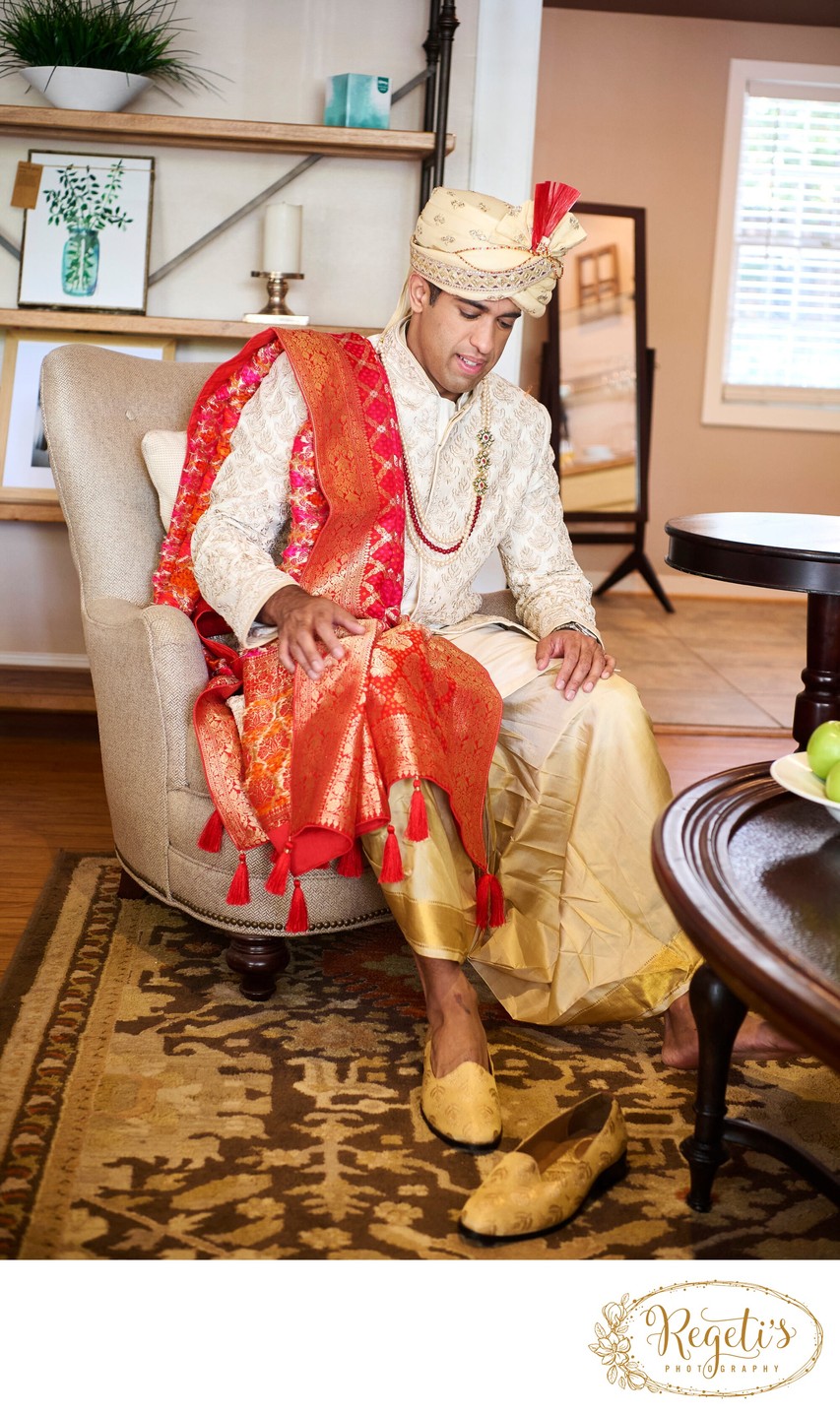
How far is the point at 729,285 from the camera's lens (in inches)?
252

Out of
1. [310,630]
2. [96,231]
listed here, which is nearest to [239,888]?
[310,630]

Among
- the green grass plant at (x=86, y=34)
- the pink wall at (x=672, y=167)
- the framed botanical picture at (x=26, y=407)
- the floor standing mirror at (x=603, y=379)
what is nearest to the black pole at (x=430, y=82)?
the green grass plant at (x=86, y=34)

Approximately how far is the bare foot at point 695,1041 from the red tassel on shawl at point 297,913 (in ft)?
1.75

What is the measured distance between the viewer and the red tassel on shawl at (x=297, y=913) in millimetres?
1868

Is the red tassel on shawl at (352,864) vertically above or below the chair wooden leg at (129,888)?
above

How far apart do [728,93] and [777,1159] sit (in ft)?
18.9

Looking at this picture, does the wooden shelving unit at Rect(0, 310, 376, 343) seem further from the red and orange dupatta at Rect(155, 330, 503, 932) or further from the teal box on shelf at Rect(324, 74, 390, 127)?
the red and orange dupatta at Rect(155, 330, 503, 932)

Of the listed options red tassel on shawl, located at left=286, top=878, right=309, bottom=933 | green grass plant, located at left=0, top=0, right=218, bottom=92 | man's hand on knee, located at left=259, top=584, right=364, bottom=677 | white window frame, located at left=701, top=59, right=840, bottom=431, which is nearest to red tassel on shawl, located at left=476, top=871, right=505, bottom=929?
red tassel on shawl, located at left=286, top=878, right=309, bottom=933

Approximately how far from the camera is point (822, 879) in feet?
4.06

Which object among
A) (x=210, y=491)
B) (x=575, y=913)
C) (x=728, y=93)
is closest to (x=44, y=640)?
(x=210, y=491)

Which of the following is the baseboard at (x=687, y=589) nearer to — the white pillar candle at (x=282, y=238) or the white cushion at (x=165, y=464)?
the white pillar candle at (x=282, y=238)
